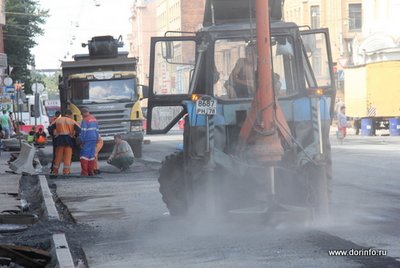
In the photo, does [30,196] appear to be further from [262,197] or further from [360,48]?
[360,48]

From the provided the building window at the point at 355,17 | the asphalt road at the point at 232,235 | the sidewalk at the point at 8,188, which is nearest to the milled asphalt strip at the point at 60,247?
the asphalt road at the point at 232,235

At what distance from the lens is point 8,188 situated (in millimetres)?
20594

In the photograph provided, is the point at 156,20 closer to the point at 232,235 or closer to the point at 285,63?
the point at 285,63

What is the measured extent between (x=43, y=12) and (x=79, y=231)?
5563 centimetres

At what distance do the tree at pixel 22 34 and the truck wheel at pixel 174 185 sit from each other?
51.4 meters

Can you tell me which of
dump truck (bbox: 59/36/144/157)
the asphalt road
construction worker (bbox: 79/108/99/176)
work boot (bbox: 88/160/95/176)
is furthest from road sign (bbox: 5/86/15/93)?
the asphalt road

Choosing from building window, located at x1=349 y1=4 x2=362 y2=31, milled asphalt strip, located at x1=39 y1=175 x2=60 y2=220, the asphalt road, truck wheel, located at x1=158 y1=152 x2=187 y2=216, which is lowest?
milled asphalt strip, located at x1=39 y1=175 x2=60 y2=220

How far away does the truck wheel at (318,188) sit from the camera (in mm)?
11117

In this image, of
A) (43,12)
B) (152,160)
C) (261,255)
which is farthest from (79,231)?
(43,12)

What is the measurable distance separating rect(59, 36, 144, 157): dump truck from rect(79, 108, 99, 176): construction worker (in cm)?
663

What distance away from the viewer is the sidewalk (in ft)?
55.1

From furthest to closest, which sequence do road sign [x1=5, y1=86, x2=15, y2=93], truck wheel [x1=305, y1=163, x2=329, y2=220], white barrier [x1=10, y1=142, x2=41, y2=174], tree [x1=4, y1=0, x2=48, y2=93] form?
tree [x1=4, y1=0, x2=48, y2=93] → road sign [x1=5, y1=86, x2=15, y2=93] → white barrier [x1=10, y1=142, x2=41, y2=174] → truck wheel [x1=305, y1=163, x2=329, y2=220]

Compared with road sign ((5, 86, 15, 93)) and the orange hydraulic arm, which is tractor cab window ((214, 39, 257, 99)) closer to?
the orange hydraulic arm

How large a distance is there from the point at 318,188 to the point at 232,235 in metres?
1.30
